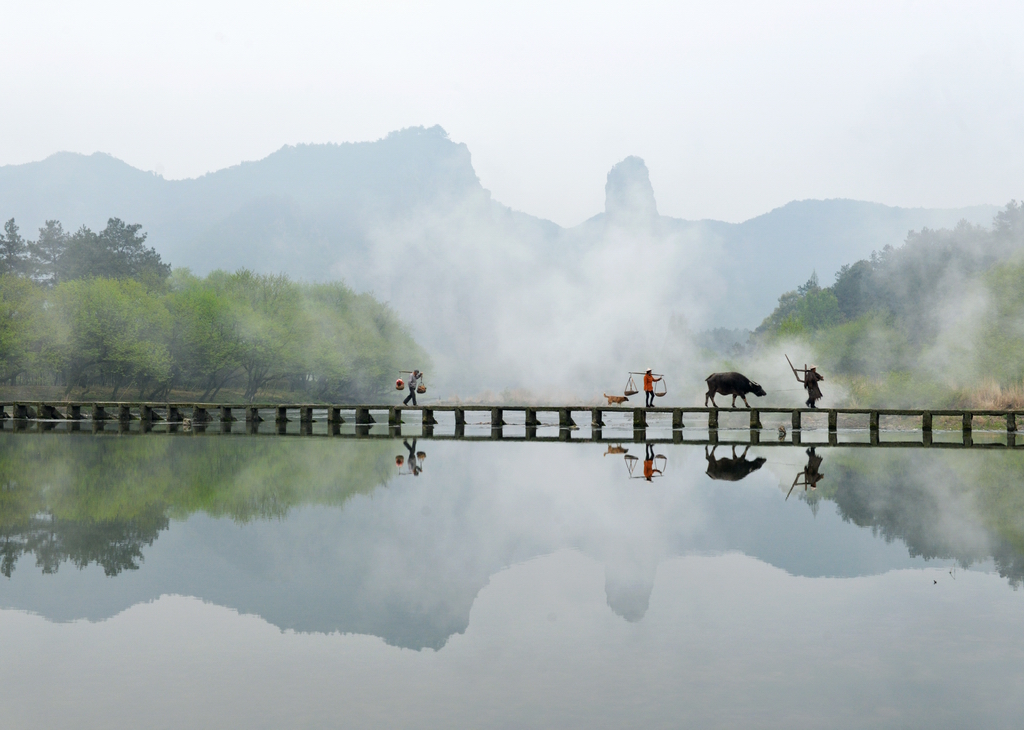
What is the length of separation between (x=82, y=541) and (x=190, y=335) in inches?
2555

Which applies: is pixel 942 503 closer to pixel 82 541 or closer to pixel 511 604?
pixel 511 604

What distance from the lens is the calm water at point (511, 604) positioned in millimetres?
6859

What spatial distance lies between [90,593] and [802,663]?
7.69 meters

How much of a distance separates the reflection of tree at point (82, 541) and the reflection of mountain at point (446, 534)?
0.07 meters

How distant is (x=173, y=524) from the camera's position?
14758 millimetres

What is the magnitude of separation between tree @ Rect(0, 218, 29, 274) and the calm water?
318ft

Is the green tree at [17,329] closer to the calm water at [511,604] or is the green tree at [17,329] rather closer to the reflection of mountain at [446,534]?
the reflection of mountain at [446,534]

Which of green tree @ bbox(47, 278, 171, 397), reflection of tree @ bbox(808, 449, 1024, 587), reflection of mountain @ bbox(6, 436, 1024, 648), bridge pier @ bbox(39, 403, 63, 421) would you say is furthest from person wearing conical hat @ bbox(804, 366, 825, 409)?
green tree @ bbox(47, 278, 171, 397)

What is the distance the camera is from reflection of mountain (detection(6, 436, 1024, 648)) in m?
10.1

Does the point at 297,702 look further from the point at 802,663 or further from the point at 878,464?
the point at 878,464

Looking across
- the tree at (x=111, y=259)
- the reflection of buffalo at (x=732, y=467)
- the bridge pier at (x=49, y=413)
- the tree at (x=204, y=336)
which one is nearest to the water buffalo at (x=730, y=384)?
the reflection of buffalo at (x=732, y=467)

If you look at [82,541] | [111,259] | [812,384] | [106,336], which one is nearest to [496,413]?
[812,384]

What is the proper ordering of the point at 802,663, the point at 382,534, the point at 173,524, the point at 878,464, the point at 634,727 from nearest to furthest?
the point at 634,727 → the point at 802,663 → the point at 382,534 → the point at 173,524 → the point at 878,464

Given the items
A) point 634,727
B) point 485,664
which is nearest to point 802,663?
point 634,727
